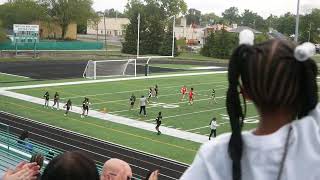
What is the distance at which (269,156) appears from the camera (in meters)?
1.58

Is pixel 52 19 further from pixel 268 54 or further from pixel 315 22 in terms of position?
pixel 268 54

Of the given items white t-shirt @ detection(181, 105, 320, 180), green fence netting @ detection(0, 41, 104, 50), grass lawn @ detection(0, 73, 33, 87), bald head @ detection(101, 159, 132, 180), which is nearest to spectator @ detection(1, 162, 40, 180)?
bald head @ detection(101, 159, 132, 180)

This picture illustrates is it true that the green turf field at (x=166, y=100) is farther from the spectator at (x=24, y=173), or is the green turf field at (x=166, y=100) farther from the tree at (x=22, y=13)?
the tree at (x=22, y=13)

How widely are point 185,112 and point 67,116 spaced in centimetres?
647

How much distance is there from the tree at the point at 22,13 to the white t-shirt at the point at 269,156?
9210cm

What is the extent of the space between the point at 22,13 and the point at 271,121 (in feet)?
304

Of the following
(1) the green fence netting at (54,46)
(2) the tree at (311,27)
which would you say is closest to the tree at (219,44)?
(2) the tree at (311,27)

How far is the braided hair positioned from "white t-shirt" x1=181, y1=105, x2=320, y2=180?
0.11 feet

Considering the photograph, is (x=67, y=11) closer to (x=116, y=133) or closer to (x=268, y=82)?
(x=116, y=133)

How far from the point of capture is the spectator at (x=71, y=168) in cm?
228

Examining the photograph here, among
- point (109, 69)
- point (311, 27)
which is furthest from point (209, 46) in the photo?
point (109, 69)

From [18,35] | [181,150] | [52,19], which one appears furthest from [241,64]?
[52,19]

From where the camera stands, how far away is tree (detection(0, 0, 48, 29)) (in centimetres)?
8981

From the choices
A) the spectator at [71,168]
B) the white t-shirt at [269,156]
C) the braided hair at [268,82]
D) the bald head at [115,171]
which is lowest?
the bald head at [115,171]
